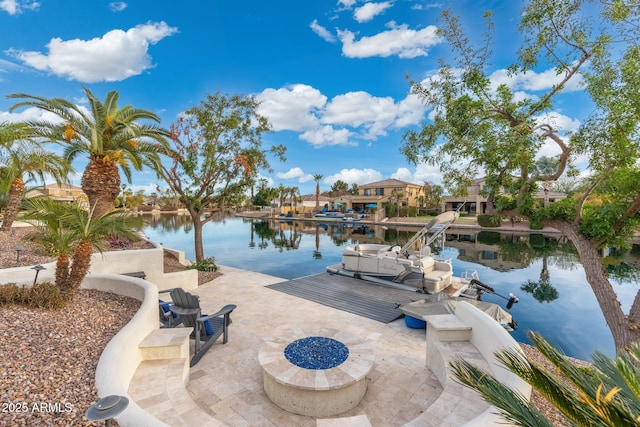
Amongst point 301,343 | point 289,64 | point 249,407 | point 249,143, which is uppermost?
point 289,64

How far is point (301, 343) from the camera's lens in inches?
182

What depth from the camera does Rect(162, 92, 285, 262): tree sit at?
11.7 meters

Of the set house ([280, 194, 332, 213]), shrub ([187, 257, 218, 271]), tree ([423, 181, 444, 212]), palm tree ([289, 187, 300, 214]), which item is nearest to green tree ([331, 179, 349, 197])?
house ([280, 194, 332, 213])

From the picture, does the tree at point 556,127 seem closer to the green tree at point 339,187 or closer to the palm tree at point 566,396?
the palm tree at point 566,396

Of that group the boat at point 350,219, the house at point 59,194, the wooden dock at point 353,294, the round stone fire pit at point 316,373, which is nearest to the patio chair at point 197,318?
the round stone fire pit at point 316,373

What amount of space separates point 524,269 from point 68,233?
→ 1969 centimetres

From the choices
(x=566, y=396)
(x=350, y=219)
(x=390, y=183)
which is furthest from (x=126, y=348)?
(x=390, y=183)

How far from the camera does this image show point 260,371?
186 inches

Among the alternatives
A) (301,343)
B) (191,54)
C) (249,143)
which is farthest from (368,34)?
(301,343)

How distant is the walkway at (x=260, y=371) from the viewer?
3768 mm

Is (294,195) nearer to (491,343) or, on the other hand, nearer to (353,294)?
(353,294)

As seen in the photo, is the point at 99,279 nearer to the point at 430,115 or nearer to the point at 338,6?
the point at 430,115

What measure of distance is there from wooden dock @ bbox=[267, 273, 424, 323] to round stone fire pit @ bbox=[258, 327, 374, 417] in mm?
3042

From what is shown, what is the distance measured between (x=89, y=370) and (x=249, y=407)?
191 cm
